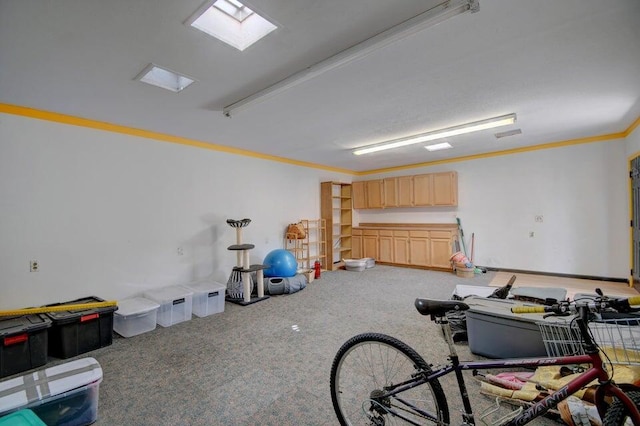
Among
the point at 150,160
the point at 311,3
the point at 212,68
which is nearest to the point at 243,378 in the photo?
the point at 212,68

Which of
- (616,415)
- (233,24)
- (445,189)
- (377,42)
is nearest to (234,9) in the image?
(233,24)

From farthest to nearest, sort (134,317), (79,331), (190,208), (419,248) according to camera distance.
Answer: (419,248) → (190,208) → (134,317) → (79,331)

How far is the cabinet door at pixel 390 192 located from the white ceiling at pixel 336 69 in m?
3.30

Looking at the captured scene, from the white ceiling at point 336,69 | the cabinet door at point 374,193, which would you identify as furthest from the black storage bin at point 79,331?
the cabinet door at point 374,193

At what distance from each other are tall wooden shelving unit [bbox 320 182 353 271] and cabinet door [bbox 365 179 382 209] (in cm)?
54

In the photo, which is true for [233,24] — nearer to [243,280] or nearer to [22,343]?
[22,343]

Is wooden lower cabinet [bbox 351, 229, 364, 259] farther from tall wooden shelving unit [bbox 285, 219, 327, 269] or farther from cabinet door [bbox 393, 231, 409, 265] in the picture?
tall wooden shelving unit [bbox 285, 219, 327, 269]

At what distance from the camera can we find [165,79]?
8.81 ft

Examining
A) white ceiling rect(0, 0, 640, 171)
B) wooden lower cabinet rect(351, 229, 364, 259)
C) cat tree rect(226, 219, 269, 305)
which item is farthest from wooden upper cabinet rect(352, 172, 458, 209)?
cat tree rect(226, 219, 269, 305)

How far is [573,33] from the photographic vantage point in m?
2.01

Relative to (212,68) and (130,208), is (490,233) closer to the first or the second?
(212,68)

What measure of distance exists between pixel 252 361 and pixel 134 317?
1674 mm

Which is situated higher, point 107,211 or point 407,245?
point 107,211

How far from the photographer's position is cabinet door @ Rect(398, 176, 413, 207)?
702 centimetres
